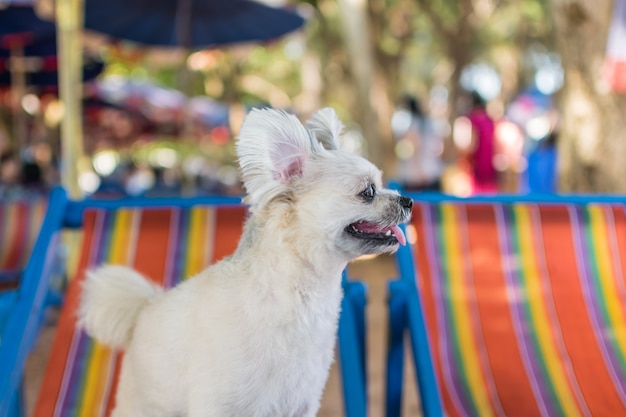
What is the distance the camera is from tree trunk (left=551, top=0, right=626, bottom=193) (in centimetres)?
509

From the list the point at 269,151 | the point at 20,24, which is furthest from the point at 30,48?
the point at 269,151

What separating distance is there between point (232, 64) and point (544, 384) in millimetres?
20483

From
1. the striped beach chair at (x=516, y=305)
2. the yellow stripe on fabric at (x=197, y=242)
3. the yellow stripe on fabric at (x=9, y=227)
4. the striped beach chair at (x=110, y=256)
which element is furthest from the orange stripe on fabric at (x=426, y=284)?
the yellow stripe on fabric at (x=9, y=227)

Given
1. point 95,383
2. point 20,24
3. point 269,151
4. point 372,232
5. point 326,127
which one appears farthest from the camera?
point 20,24

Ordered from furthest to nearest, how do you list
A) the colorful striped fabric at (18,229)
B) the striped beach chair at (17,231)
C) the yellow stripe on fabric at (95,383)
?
the colorful striped fabric at (18,229)
the striped beach chair at (17,231)
the yellow stripe on fabric at (95,383)

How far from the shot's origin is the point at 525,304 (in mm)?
3068

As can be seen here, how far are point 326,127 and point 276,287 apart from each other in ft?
1.63

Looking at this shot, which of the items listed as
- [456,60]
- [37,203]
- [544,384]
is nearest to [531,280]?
[544,384]

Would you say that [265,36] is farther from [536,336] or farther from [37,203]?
[536,336]

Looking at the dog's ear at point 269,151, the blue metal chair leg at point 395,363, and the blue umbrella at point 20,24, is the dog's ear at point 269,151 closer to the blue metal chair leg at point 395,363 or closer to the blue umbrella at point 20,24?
the blue metal chair leg at point 395,363

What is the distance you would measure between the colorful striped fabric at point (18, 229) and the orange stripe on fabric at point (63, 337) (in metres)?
2.78

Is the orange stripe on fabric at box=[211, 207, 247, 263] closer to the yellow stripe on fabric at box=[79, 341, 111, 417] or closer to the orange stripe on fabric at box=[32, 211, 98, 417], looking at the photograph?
the orange stripe on fabric at box=[32, 211, 98, 417]

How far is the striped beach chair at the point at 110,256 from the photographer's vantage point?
260 centimetres

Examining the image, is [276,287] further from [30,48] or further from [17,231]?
[30,48]
